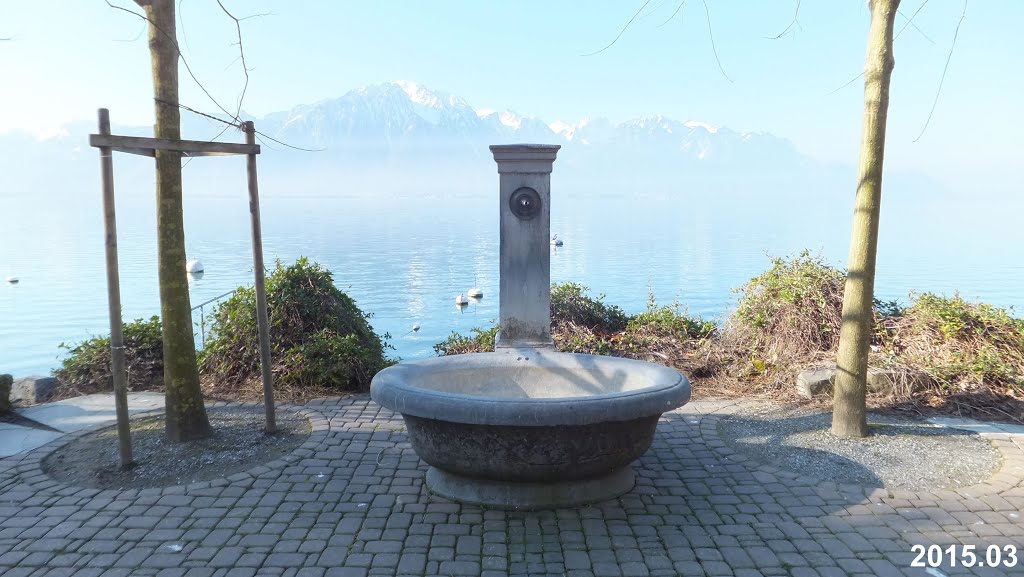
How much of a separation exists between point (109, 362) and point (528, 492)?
216 inches

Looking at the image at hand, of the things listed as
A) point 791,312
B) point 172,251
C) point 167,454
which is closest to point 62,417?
point 167,454

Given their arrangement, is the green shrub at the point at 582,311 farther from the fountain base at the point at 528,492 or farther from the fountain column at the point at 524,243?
the fountain base at the point at 528,492

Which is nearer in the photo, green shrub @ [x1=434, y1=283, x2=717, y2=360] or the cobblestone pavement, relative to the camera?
the cobblestone pavement

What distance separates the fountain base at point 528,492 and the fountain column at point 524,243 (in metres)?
1.54

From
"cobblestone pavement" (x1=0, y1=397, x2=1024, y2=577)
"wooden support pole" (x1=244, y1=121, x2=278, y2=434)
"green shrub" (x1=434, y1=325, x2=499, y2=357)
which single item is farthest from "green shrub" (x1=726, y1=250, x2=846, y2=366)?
"wooden support pole" (x1=244, y1=121, x2=278, y2=434)

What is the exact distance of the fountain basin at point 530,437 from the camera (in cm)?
395

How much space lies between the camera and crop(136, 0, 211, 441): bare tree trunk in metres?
5.38

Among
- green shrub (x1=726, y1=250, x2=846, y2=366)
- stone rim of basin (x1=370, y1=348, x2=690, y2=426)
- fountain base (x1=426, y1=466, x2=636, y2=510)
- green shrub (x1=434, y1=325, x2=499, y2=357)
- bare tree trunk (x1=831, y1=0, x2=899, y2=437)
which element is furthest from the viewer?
green shrub (x1=434, y1=325, x2=499, y2=357)

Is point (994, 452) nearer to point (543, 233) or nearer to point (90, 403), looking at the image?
point (543, 233)

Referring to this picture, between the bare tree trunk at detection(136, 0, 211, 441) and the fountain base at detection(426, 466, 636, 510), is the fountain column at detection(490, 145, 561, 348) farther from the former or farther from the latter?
the bare tree trunk at detection(136, 0, 211, 441)

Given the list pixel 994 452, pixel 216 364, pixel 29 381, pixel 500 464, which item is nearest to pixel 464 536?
pixel 500 464

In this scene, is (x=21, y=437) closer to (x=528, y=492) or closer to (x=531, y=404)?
(x=528, y=492)

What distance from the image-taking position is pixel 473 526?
13.4 ft

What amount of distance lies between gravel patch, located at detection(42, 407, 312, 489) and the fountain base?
166 cm
